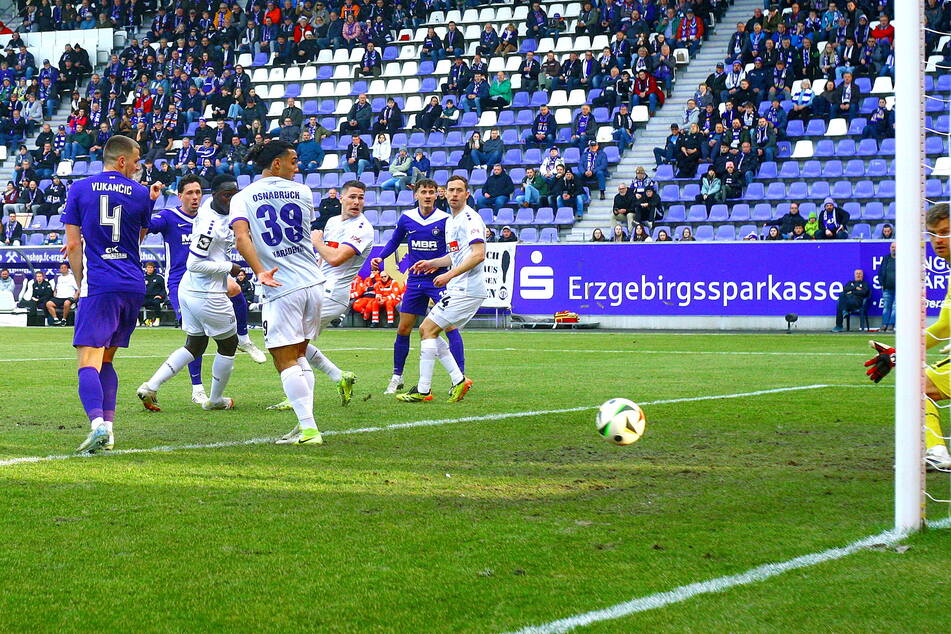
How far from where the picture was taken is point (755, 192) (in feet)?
92.6

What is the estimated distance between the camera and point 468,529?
17.0 ft

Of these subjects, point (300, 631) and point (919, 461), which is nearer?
point (300, 631)

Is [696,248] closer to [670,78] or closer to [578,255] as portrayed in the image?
[578,255]

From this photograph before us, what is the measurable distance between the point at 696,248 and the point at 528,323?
430 centimetres

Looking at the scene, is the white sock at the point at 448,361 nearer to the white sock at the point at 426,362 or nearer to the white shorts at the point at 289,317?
the white sock at the point at 426,362

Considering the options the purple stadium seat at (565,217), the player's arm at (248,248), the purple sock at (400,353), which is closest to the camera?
the player's arm at (248,248)

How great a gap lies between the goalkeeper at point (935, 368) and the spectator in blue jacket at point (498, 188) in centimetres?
2347

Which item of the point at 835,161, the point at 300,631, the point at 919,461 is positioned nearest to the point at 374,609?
the point at 300,631

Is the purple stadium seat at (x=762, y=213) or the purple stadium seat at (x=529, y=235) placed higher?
the purple stadium seat at (x=762, y=213)

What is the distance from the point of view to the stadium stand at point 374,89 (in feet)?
105

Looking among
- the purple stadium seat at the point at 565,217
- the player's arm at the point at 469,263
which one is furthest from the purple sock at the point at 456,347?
the purple stadium seat at the point at 565,217

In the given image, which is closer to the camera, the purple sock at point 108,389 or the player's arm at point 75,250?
the player's arm at point 75,250

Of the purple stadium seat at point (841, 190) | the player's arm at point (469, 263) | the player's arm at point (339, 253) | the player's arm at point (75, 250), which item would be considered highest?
the purple stadium seat at point (841, 190)

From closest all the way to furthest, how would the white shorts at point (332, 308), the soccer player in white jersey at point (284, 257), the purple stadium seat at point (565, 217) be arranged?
the soccer player in white jersey at point (284, 257) < the white shorts at point (332, 308) < the purple stadium seat at point (565, 217)
